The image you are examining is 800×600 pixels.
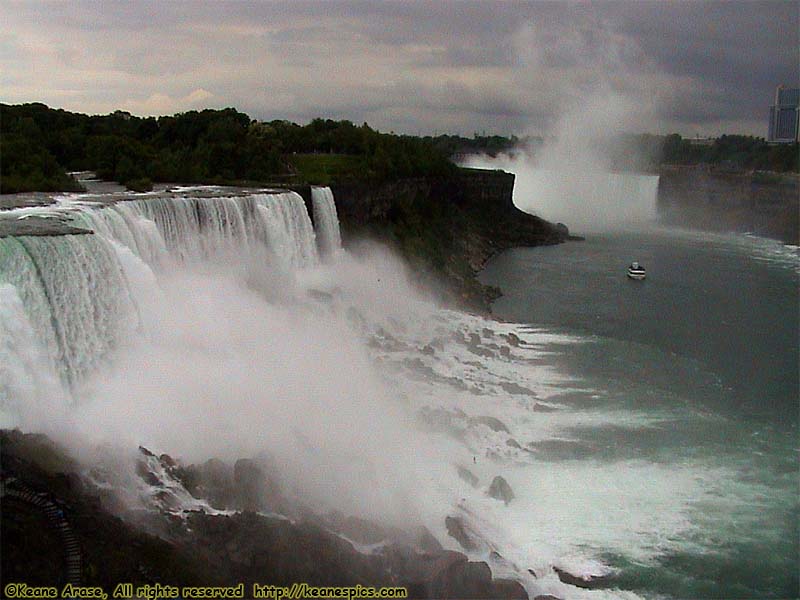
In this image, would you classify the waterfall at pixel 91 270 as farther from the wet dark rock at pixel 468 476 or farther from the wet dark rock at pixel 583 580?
the wet dark rock at pixel 583 580

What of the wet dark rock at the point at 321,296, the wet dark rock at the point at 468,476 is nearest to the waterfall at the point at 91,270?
the wet dark rock at the point at 321,296

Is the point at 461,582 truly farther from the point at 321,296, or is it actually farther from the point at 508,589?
the point at 321,296

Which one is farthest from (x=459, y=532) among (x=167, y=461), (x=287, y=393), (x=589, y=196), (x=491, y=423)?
(x=589, y=196)

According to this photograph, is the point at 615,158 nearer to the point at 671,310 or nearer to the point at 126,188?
the point at 671,310

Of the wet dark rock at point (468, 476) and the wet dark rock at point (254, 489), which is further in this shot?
the wet dark rock at point (468, 476)

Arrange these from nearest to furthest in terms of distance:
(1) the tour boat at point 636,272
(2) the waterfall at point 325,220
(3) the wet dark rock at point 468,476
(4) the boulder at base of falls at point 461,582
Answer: (4) the boulder at base of falls at point 461,582 → (3) the wet dark rock at point 468,476 → (2) the waterfall at point 325,220 → (1) the tour boat at point 636,272

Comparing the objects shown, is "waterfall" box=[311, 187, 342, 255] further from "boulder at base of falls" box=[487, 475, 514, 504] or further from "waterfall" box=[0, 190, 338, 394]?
"boulder at base of falls" box=[487, 475, 514, 504]

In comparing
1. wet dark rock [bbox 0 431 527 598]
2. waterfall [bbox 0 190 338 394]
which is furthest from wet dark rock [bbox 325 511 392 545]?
waterfall [bbox 0 190 338 394]
